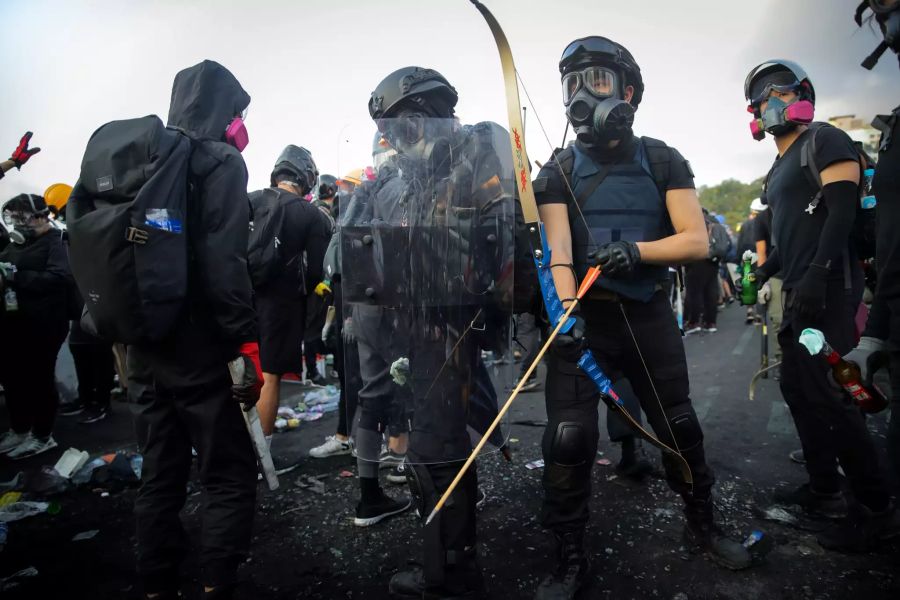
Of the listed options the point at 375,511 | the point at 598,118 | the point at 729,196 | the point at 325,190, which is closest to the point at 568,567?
the point at 375,511

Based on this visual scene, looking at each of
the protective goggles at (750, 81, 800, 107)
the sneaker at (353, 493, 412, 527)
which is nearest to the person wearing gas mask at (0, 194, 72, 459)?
the sneaker at (353, 493, 412, 527)

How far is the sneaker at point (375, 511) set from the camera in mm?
3046

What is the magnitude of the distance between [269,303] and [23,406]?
9.00ft

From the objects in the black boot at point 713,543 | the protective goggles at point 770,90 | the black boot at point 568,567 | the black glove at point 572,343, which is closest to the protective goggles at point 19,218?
the black glove at point 572,343

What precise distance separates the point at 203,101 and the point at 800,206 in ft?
9.70

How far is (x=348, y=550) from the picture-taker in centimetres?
280

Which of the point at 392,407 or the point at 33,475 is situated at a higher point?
the point at 392,407

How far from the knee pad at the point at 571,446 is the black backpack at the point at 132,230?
1623 millimetres

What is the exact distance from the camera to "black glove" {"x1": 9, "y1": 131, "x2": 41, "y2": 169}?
441 centimetres

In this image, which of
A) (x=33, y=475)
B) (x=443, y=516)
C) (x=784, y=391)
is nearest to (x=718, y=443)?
(x=784, y=391)

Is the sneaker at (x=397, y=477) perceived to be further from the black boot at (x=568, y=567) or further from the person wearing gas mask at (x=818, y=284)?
the person wearing gas mask at (x=818, y=284)

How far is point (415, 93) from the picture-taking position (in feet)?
7.35

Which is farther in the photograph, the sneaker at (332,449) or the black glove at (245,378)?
the sneaker at (332,449)

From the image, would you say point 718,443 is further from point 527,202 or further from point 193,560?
point 193,560
